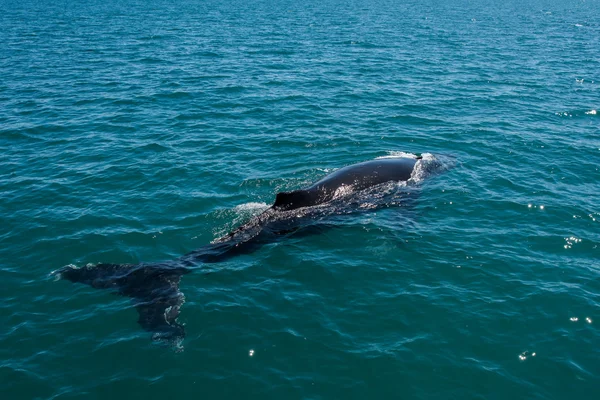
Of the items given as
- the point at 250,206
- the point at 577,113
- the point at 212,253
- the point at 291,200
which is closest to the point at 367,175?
the point at 291,200

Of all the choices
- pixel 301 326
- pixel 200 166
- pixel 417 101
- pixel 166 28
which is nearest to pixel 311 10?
pixel 166 28

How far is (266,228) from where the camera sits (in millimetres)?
19625

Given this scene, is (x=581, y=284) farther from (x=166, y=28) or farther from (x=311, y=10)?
(x=311, y=10)

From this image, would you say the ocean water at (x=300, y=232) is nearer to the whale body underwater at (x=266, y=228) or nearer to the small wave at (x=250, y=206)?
the small wave at (x=250, y=206)

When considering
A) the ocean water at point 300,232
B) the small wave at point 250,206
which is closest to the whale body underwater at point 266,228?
the ocean water at point 300,232

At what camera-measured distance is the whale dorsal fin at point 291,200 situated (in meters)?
20.3

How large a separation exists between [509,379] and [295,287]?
7.35 metres

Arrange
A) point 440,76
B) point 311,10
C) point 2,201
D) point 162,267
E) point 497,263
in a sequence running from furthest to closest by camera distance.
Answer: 1. point 311,10
2. point 440,76
3. point 2,201
4. point 497,263
5. point 162,267

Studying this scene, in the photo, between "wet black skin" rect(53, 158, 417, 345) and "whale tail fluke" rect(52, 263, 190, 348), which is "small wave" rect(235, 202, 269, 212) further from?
"whale tail fluke" rect(52, 263, 190, 348)

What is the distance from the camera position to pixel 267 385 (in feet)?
43.8

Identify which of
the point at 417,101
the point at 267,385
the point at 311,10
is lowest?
the point at 267,385

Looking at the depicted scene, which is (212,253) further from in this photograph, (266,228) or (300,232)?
(300,232)

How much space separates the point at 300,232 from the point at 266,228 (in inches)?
55.1

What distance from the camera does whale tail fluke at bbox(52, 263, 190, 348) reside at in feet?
49.9
